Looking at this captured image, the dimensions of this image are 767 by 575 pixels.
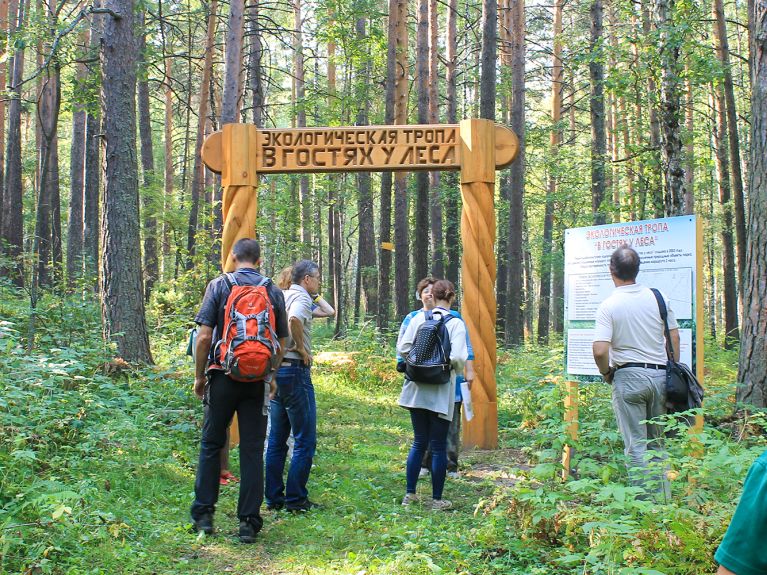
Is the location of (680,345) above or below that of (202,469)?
above

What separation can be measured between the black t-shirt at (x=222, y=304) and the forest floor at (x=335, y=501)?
4.53ft

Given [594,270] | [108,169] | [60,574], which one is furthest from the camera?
[108,169]

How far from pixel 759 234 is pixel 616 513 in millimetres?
4298

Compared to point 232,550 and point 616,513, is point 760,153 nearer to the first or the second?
point 616,513

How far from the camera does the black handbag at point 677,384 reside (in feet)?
16.5

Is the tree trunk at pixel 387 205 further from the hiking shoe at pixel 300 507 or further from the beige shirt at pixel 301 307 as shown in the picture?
the hiking shoe at pixel 300 507

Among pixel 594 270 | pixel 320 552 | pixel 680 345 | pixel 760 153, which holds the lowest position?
pixel 320 552

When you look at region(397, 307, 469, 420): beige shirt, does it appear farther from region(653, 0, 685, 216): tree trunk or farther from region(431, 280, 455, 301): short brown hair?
region(653, 0, 685, 216): tree trunk

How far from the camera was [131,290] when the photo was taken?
9250mm

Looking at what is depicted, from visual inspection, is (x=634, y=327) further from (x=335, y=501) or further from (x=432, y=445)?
(x=335, y=501)

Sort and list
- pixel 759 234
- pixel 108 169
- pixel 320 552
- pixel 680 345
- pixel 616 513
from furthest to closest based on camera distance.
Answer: pixel 108 169 < pixel 759 234 < pixel 680 345 < pixel 320 552 < pixel 616 513

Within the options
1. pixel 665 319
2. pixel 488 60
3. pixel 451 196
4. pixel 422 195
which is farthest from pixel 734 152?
pixel 665 319

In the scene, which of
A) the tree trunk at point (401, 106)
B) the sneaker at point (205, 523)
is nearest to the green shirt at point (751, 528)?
the sneaker at point (205, 523)

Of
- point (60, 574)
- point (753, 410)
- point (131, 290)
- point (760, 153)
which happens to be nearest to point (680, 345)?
point (753, 410)
